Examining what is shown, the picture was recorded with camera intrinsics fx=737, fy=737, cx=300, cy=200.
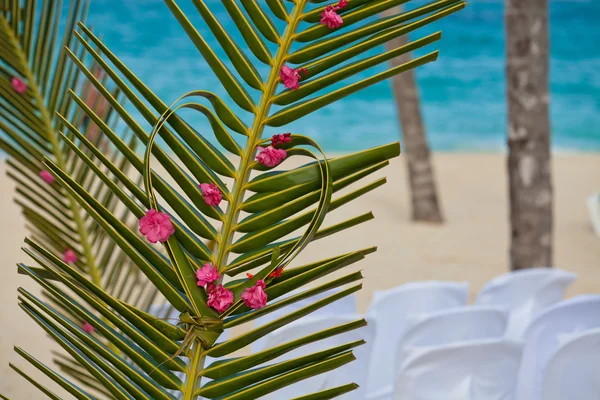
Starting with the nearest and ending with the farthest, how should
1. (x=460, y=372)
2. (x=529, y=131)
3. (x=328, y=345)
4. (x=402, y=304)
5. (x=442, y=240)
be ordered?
(x=460, y=372)
(x=328, y=345)
(x=402, y=304)
(x=529, y=131)
(x=442, y=240)

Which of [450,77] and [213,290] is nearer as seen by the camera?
[213,290]

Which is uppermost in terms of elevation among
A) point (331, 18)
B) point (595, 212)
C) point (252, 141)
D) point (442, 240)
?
point (595, 212)

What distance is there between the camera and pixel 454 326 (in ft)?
7.66

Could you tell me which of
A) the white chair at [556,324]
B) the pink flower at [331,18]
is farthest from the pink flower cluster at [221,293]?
the white chair at [556,324]

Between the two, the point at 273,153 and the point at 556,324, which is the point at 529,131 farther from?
the point at 273,153

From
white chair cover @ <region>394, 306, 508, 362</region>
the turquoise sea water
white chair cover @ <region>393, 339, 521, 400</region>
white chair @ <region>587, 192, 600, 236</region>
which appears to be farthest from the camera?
the turquoise sea water

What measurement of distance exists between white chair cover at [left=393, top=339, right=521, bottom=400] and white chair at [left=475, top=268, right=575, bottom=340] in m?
0.71

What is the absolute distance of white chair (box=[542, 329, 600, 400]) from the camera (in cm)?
208

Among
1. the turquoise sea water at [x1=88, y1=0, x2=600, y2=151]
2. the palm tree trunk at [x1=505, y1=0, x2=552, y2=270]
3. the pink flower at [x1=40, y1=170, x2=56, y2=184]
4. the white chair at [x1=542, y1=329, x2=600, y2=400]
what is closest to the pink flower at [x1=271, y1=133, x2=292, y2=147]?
the pink flower at [x1=40, y1=170, x2=56, y2=184]

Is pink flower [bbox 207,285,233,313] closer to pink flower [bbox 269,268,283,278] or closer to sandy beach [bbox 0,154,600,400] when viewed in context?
pink flower [bbox 269,268,283,278]

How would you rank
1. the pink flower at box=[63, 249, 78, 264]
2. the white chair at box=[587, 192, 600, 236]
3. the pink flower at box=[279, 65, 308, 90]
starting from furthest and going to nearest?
the white chair at box=[587, 192, 600, 236]
the pink flower at box=[63, 249, 78, 264]
the pink flower at box=[279, 65, 308, 90]

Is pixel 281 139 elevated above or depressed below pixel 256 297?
above

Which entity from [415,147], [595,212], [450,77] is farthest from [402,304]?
[450,77]

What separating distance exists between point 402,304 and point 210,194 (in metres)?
1.88
